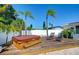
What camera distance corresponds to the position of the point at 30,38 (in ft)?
7.84

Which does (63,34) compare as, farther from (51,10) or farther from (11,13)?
(11,13)

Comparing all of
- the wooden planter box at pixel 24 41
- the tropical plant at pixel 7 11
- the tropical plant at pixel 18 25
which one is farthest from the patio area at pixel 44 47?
the tropical plant at pixel 7 11

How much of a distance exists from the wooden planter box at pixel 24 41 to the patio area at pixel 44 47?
0.10 feet

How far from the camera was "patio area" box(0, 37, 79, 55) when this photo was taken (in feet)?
7.74

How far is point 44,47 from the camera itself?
7.79ft

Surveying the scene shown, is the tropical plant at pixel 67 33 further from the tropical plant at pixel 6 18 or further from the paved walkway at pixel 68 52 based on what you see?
the tropical plant at pixel 6 18

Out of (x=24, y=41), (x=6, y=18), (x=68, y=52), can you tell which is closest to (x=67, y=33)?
(x=68, y=52)

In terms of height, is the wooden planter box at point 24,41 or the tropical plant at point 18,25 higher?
the tropical plant at point 18,25

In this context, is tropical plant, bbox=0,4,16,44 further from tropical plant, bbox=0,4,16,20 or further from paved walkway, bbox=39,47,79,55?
paved walkway, bbox=39,47,79,55

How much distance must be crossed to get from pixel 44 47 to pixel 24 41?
190mm

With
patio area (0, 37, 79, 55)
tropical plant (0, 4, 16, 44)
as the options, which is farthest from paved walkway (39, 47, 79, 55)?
tropical plant (0, 4, 16, 44)

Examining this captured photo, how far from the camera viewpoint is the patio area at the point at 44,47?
7.74 ft
